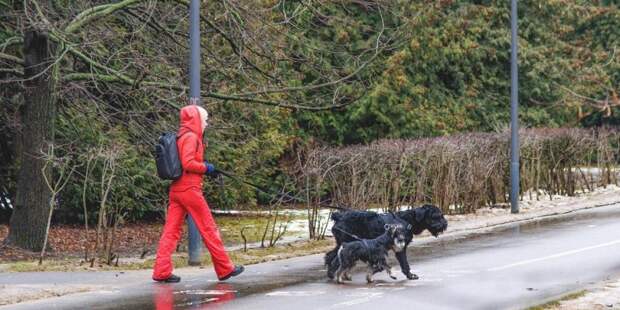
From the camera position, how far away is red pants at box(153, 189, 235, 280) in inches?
535

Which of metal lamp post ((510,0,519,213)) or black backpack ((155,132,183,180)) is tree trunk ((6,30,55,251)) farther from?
metal lamp post ((510,0,519,213))

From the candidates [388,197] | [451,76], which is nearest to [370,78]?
[451,76]

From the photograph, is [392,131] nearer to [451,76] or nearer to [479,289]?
[451,76]

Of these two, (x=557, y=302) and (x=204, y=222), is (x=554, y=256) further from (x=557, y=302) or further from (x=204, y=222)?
(x=204, y=222)

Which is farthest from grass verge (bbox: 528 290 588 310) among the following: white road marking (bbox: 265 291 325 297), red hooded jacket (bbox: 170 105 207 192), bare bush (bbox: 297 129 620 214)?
bare bush (bbox: 297 129 620 214)

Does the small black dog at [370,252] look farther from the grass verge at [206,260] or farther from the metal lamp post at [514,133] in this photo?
the metal lamp post at [514,133]

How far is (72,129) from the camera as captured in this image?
23.8 metres

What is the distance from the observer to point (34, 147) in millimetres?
19828

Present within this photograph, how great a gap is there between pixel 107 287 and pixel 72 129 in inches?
420

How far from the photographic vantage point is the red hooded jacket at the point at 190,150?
528 inches

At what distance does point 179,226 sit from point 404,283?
2627 mm

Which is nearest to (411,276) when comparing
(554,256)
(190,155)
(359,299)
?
(359,299)

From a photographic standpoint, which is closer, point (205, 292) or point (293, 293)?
point (293, 293)

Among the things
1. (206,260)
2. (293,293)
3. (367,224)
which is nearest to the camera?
(293,293)
